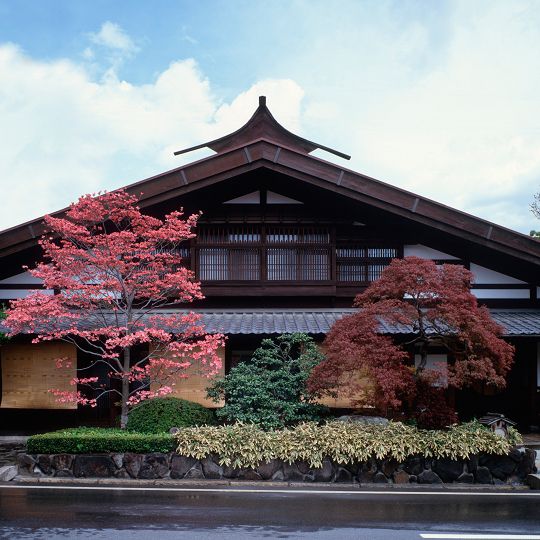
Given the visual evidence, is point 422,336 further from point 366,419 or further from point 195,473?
point 195,473

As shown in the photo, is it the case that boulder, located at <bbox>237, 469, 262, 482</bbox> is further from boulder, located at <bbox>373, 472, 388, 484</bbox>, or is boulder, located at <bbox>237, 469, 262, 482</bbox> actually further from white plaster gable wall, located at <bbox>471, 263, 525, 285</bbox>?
white plaster gable wall, located at <bbox>471, 263, 525, 285</bbox>

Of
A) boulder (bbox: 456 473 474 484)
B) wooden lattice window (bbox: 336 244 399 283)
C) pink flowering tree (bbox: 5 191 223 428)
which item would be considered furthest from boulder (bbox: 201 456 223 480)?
wooden lattice window (bbox: 336 244 399 283)

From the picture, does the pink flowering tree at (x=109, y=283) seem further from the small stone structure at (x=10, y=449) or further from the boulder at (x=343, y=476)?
the boulder at (x=343, y=476)

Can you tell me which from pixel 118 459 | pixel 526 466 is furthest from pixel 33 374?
pixel 526 466

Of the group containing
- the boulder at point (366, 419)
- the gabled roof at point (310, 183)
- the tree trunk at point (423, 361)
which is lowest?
the boulder at point (366, 419)

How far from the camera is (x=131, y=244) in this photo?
463 inches

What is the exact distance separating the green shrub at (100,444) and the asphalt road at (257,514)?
2.95ft

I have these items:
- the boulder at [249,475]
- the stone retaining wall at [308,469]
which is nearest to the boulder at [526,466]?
the stone retaining wall at [308,469]

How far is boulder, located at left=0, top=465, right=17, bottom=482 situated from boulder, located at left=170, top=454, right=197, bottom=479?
3.04 m

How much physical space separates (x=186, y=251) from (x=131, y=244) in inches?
131

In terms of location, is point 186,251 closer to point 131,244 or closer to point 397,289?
point 131,244

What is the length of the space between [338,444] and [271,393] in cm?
212

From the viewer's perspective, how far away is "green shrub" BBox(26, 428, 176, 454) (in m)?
10.4

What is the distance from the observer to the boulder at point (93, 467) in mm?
10320
